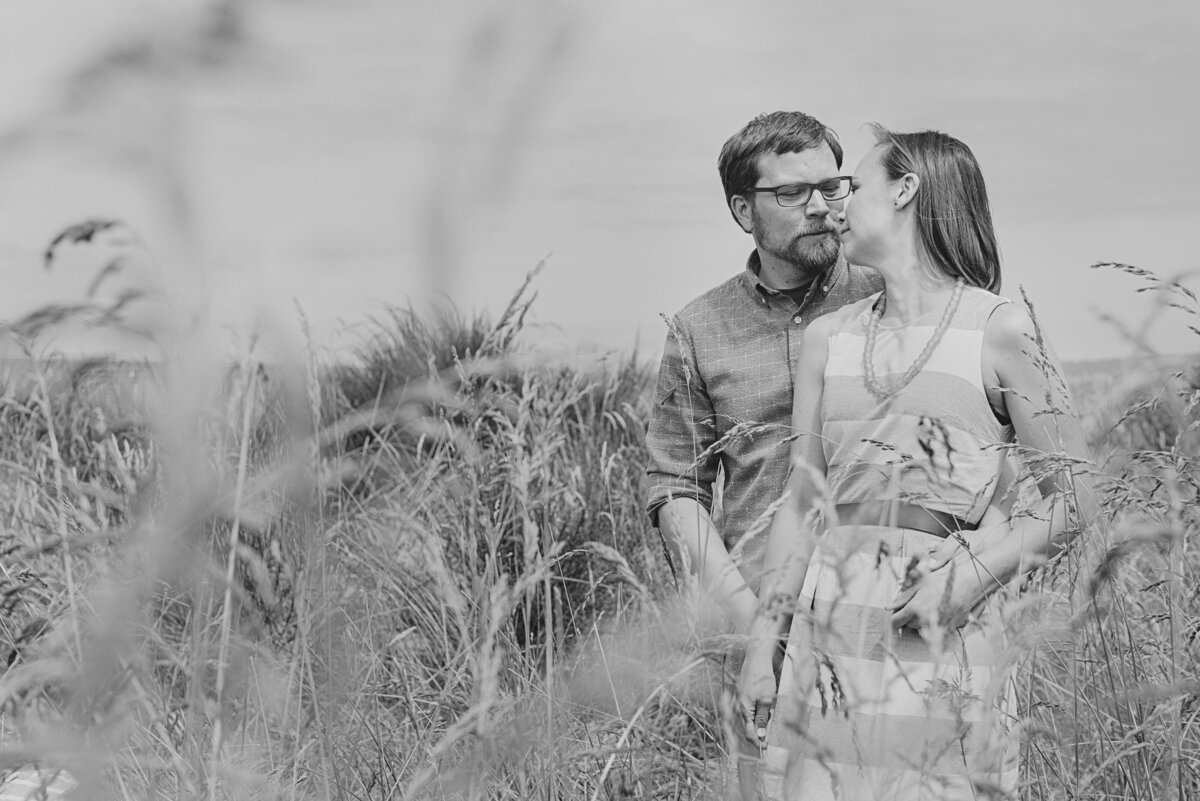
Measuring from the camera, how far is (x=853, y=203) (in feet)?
5.65

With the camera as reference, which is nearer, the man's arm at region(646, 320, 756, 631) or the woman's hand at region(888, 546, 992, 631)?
the woman's hand at region(888, 546, 992, 631)

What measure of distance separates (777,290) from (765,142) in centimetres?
29

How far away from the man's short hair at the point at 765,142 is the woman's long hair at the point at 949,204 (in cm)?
48

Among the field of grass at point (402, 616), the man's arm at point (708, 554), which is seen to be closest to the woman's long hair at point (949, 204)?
the field of grass at point (402, 616)

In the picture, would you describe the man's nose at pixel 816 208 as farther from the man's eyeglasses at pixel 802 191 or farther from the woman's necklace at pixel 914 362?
the woman's necklace at pixel 914 362

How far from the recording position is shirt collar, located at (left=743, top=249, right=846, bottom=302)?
221cm

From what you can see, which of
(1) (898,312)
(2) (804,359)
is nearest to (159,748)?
(2) (804,359)

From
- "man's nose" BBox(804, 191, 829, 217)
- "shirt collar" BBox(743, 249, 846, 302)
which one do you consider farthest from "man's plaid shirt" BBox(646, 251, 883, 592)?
"man's nose" BBox(804, 191, 829, 217)

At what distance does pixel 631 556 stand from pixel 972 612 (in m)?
1.97

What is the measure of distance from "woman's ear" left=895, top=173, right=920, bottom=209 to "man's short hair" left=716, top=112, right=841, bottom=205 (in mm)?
527

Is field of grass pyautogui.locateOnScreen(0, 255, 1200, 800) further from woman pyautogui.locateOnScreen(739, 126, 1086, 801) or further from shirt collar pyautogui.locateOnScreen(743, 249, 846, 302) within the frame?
shirt collar pyautogui.locateOnScreen(743, 249, 846, 302)

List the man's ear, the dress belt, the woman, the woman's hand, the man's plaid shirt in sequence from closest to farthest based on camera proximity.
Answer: the woman's hand
the woman
the dress belt
the man's plaid shirt
the man's ear

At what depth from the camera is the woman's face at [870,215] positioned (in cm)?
170

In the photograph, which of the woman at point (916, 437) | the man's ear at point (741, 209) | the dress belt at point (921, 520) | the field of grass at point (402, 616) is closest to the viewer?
the field of grass at point (402, 616)
